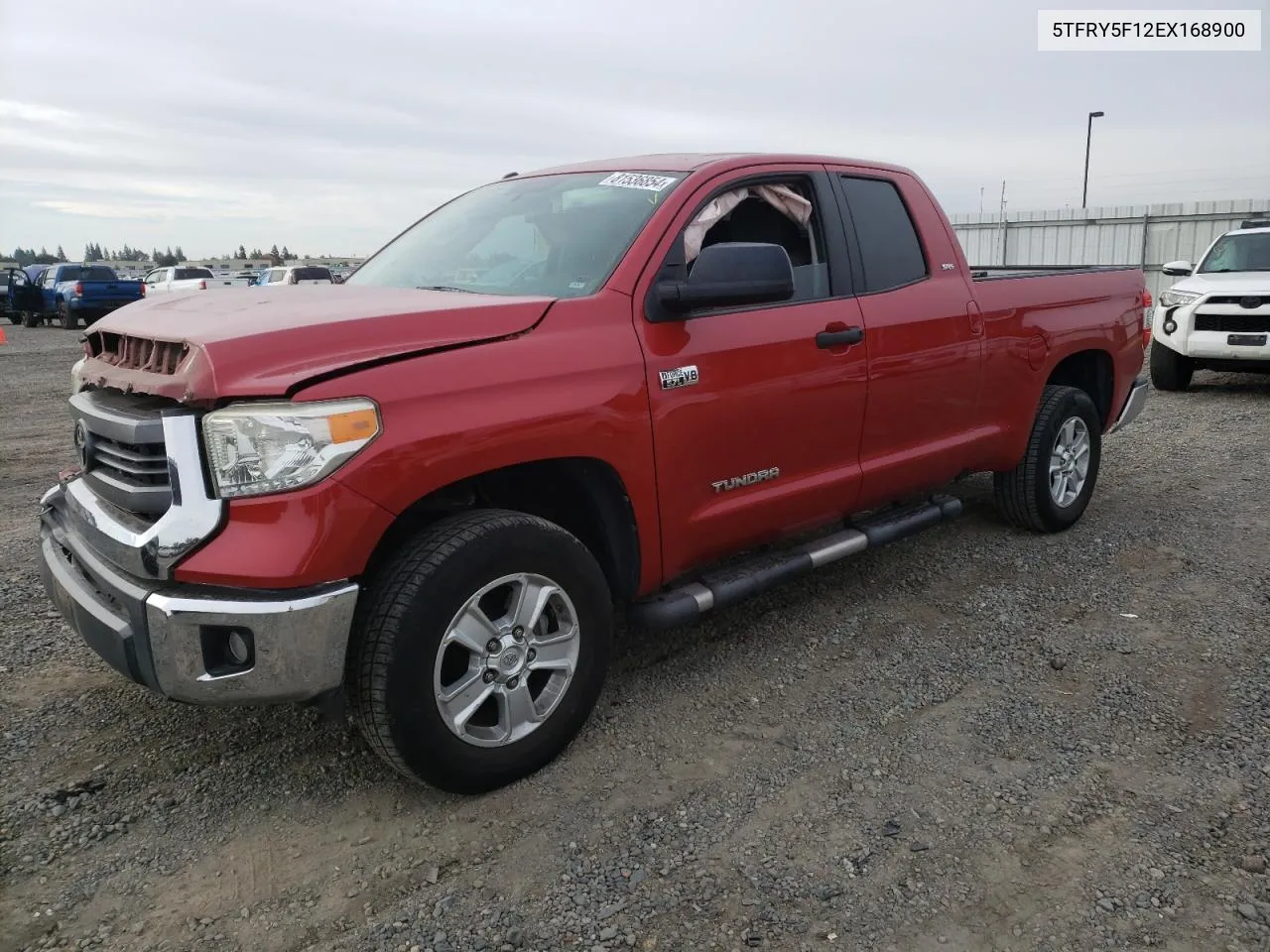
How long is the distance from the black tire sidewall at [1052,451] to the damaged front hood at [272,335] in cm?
314

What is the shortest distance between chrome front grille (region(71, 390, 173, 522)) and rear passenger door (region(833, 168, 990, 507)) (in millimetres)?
2566

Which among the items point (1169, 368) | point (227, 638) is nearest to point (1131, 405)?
point (227, 638)

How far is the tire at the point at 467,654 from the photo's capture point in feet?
8.30

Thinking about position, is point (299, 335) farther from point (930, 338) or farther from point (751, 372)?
point (930, 338)

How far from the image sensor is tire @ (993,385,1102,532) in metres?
4.95

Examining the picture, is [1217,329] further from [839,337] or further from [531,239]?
[531,239]

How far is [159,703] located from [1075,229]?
2238cm

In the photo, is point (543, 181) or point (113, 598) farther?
point (543, 181)

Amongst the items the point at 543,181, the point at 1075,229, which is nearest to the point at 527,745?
the point at 543,181

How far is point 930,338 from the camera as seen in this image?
4109 millimetres

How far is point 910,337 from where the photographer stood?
4.00m

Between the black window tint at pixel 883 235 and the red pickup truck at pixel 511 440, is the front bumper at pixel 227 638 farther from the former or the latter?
the black window tint at pixel 883 235

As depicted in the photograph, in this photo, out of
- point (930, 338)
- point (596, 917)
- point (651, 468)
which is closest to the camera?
point (596, 917)

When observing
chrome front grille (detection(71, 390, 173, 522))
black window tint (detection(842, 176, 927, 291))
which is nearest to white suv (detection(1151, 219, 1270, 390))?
black window tint (detection(842, 176, 927, 291))
